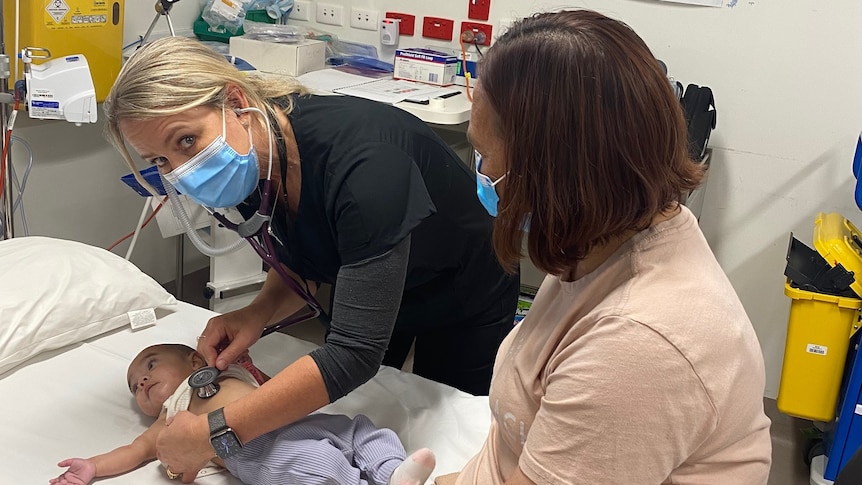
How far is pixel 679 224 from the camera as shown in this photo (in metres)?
0.92

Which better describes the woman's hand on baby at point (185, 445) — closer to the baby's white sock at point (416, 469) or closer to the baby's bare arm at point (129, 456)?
the baby's bare arm at point (129, 456)

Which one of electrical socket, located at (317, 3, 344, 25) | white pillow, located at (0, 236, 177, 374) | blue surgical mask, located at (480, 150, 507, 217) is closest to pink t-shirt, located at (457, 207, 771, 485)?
blue surgical mask, located at (480, 150, 507, 217)

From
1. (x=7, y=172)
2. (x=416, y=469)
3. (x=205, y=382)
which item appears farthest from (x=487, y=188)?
(x=7, y=172)

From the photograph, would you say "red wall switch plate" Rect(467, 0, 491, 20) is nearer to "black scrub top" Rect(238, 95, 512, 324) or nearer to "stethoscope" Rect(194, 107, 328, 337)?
"black scrub top" Rect(238, 95, 512, 324)

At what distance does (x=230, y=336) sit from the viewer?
175 centimetres

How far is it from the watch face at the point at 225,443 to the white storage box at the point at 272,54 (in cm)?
192

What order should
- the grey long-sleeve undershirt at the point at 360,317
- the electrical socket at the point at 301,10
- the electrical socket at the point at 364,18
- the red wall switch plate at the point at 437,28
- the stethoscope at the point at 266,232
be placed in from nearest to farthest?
the grey long-sleeve undershirt at the point at 360,317 → the stethoscope at the point at 266,232 → the red wall switch plate at the point at 437,28 → the electrical socket at the point at 364,18 → the electrical socket at the point at 301,10

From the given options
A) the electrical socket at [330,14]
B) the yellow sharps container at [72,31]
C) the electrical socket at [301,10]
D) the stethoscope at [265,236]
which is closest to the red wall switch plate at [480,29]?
the electrical socket at [330,14]

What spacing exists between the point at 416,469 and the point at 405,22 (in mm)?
2294

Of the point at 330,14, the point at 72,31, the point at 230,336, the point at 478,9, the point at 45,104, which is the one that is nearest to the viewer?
the point at 230,336

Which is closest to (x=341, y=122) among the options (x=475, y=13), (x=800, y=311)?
(x=800, y=311)

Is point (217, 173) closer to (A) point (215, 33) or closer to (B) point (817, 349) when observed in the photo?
(B) point (817, 349)

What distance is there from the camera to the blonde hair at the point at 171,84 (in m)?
Result: 1.30

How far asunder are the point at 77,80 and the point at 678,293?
6.59 feet
